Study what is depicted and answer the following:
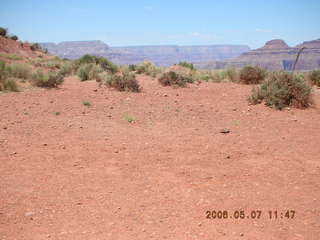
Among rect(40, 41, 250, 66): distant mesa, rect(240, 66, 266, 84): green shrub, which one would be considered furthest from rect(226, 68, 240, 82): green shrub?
rect(40, 41, 250, 66): distant mesa

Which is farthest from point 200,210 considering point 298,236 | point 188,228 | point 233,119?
point 233,119

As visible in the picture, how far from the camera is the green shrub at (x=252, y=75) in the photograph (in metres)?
15.9

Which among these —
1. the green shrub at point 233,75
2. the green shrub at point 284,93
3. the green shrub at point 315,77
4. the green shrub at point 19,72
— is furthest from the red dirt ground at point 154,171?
the green shrub at point 315,77

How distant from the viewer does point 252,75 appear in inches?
626

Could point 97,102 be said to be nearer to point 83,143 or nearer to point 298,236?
point 83,143

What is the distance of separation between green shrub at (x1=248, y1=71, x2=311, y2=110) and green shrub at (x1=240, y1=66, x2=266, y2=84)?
12.0ft

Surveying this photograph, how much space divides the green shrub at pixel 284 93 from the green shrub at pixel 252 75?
12.0 ft

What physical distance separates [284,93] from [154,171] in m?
6.89

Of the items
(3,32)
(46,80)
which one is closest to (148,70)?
(46,80)

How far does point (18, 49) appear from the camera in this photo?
3628 centimetres

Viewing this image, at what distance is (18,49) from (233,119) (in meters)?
31.5

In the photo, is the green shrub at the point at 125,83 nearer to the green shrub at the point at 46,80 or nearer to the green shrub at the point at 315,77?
the green shrub at the point at 46,80

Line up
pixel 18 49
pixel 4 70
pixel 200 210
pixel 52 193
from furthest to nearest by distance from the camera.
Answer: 1. pixel 18 49
2. pixel 4 70
3. pixel 52 193
4. pixel 200 210

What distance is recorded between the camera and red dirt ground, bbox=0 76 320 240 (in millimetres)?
4355
